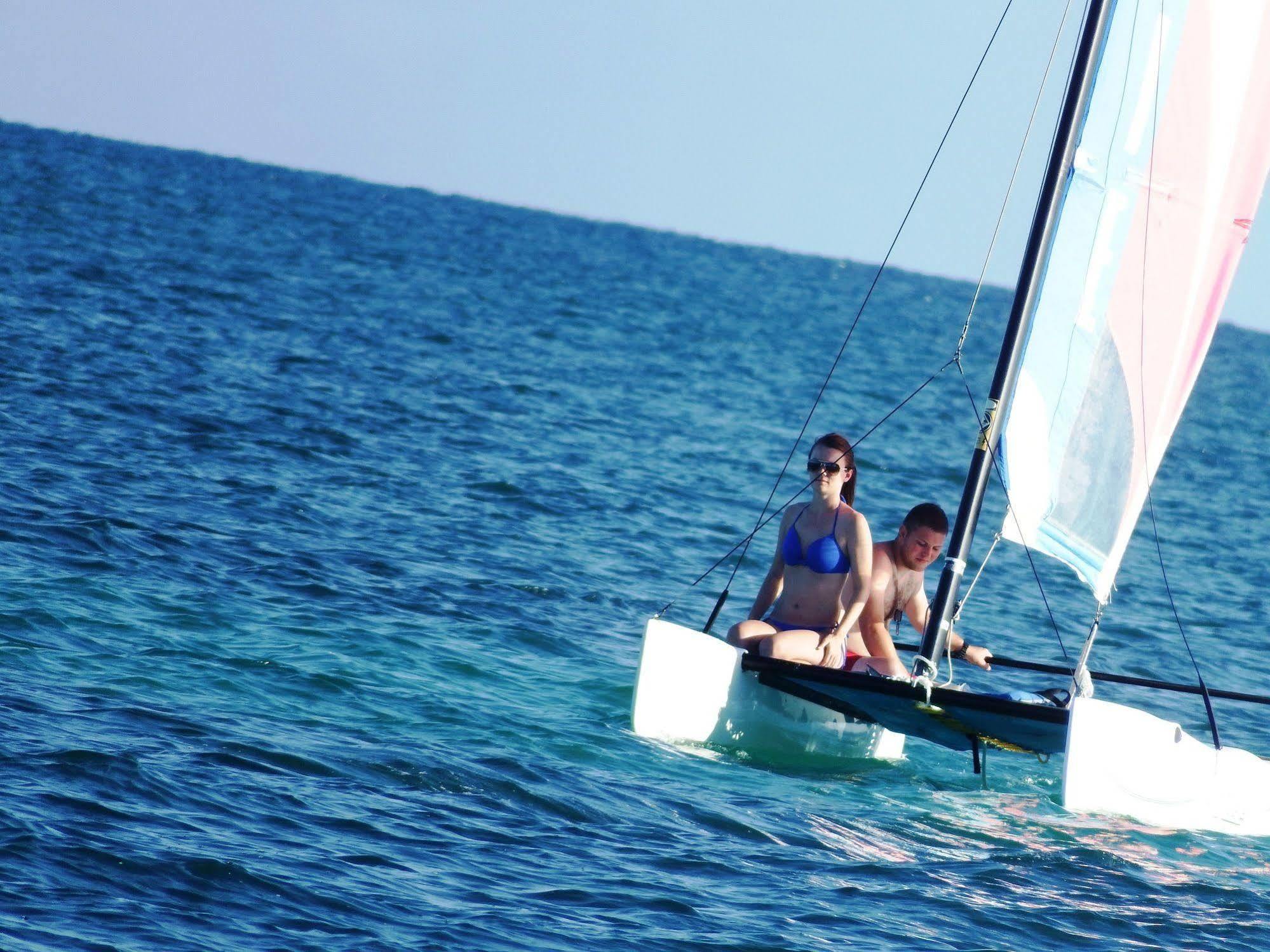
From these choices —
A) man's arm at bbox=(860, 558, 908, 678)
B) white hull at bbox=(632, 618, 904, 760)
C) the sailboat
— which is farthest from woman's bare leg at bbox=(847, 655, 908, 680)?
white hull at bbox=(632, 618, 904, 760)

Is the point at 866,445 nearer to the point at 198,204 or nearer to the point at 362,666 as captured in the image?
the point at 362,666

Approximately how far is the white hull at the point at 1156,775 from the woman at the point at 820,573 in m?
1.05

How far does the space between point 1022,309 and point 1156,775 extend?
1.92 m

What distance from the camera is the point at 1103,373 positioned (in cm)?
655

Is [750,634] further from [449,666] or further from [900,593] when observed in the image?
[449,666]

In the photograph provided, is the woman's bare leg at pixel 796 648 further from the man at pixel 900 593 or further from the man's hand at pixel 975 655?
the man's hand at pixel 975 655

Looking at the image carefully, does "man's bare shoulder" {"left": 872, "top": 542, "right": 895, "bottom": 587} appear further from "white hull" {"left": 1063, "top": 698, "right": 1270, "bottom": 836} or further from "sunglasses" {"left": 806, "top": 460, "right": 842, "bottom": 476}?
"white hull" {"left": 1063, "top": 698, "right": 1270, "bottom": 836}

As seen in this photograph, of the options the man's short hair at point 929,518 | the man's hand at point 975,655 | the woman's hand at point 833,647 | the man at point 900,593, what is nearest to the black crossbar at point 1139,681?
the man's hand at point 975,655

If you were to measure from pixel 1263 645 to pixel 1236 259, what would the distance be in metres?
4.91

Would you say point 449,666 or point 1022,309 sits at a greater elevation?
point 1022,309

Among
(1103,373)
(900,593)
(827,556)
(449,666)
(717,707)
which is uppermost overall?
(1103,373)

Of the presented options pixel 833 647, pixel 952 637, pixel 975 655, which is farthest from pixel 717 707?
pixel 975 655

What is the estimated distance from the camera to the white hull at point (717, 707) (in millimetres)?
6414

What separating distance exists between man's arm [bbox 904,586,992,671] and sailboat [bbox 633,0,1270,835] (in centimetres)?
24
